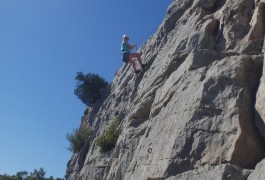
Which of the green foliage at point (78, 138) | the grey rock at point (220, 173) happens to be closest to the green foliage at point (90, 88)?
the green foliage at point (78, 138)

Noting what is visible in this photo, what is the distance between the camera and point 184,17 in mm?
20688

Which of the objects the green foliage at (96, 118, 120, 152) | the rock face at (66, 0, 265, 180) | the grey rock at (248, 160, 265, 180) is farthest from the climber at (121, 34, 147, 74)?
the grey rock at (248, 160, 265, 180)

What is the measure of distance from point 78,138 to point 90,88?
20.7 ft

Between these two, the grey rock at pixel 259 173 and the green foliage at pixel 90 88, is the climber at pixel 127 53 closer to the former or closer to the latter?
the green foliage at pixel 90 88

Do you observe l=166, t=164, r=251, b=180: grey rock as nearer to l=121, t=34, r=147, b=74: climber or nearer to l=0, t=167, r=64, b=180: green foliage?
l=121, t=34, r=147, b=74: climber

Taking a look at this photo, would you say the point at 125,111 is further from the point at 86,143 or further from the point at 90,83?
the point at 90,83

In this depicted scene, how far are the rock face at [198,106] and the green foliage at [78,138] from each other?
2.54 m

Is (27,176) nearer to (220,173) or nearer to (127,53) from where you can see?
(127,53)

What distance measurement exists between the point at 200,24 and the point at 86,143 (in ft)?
30.8

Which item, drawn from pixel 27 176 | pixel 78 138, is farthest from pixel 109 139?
pixel 27 176

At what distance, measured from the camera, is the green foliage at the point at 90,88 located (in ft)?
96.1

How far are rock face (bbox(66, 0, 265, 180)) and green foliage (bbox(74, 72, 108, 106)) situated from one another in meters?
7.94

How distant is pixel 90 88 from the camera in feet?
97.1

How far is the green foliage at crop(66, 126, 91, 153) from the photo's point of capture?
2391cm
